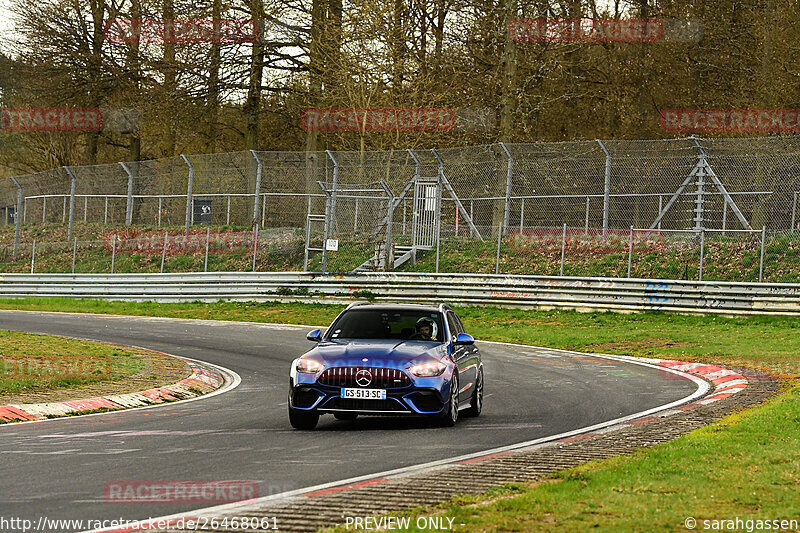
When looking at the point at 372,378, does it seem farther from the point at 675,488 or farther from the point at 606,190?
the point at 606,190

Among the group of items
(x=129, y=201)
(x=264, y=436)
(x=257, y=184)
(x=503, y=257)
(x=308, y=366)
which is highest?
(x=257, y=184)

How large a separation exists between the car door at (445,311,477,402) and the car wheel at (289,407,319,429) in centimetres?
167

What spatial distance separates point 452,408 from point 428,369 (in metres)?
0.53

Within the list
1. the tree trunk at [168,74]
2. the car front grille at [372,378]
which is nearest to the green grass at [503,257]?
the tree trunk at [168,74]

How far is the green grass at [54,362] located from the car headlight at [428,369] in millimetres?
5321

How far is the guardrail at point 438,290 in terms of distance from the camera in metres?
26.3

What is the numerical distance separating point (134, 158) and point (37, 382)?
120ft

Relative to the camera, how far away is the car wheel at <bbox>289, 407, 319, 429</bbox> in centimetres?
1165

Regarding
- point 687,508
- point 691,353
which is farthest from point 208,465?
point 691,353

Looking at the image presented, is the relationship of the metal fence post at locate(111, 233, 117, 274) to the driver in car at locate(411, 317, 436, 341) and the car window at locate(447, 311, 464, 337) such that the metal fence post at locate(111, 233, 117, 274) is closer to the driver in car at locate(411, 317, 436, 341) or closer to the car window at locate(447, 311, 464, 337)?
the car window at locate(447, 311, 464, 337)

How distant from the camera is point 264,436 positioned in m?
11.0

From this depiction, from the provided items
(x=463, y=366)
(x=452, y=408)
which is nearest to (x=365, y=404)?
(x=452, y=408)

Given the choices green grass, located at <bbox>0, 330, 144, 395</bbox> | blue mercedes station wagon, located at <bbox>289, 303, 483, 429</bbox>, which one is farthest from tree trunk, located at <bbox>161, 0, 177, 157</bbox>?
blue mercedes station wagon, located at <bbox>289, 303, 483, 429</bbox>

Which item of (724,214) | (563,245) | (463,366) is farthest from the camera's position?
(563,245)
